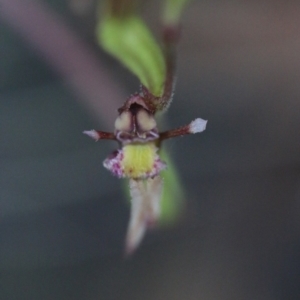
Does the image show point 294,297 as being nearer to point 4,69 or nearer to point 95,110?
point 95,110

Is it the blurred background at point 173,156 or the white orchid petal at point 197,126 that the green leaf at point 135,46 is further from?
the blurred background at point 173,156

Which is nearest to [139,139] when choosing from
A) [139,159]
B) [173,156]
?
[139,159]

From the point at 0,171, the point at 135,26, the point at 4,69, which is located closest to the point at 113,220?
the point at 0,171

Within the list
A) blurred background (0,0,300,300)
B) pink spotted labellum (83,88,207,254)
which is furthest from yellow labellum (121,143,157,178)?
blurred background (0,0,300,300)

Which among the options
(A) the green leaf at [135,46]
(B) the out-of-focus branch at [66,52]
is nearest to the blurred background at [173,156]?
(B) the out-of-focus branch at [66,52]

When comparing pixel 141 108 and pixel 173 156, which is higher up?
pixel 173 156

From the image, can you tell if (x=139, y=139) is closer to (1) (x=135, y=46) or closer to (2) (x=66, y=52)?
(1) (x=135, y=46)

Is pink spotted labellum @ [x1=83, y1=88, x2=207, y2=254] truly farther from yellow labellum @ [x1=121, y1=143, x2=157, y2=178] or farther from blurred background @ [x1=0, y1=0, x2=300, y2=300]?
blurred background @ [x1=0, y1=0, x2=300, y2=300]
